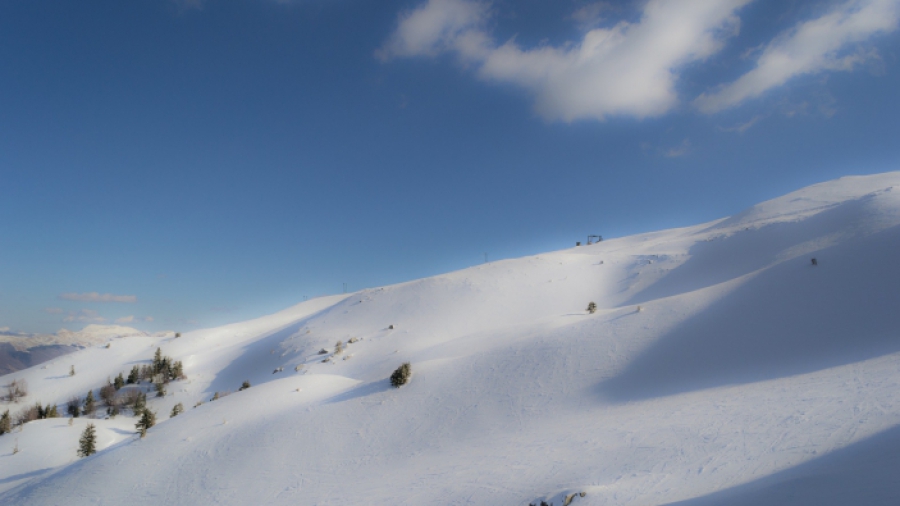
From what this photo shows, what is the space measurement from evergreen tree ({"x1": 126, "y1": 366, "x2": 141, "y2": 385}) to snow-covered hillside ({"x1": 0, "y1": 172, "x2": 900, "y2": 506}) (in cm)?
580

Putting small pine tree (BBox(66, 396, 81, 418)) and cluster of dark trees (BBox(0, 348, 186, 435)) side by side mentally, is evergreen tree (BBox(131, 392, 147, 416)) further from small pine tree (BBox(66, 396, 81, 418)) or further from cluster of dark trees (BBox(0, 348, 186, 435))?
small pine tree (BBox(66, 396, 81, 418))

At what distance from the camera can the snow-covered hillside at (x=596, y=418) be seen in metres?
7.29

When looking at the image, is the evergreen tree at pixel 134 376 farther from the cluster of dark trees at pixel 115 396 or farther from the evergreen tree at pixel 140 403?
the evergreen tree at pixel 140 403

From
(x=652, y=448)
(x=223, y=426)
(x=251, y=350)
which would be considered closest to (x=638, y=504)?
(x=652, y=448)

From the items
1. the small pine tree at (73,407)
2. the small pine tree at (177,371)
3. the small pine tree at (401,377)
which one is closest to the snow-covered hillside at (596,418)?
the small pine tree at (401,377)

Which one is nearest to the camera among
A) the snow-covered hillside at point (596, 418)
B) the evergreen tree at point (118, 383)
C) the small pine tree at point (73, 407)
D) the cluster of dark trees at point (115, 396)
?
the snow-covered hillside at point (596, 418)

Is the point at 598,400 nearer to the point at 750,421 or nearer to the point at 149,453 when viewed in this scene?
the point at 750,421

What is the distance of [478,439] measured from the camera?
11.8 m

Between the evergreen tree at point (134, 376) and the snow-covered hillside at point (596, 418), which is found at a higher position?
the evergreen tree at point (134, 376)

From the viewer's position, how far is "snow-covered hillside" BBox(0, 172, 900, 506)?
7.29 meters

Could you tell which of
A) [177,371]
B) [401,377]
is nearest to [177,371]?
[177,371]

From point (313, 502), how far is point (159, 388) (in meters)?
23.8

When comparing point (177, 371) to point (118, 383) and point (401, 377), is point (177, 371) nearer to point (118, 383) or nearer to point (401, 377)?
point (118, 383)

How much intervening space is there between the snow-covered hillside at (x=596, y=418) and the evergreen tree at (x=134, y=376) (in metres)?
5.80
